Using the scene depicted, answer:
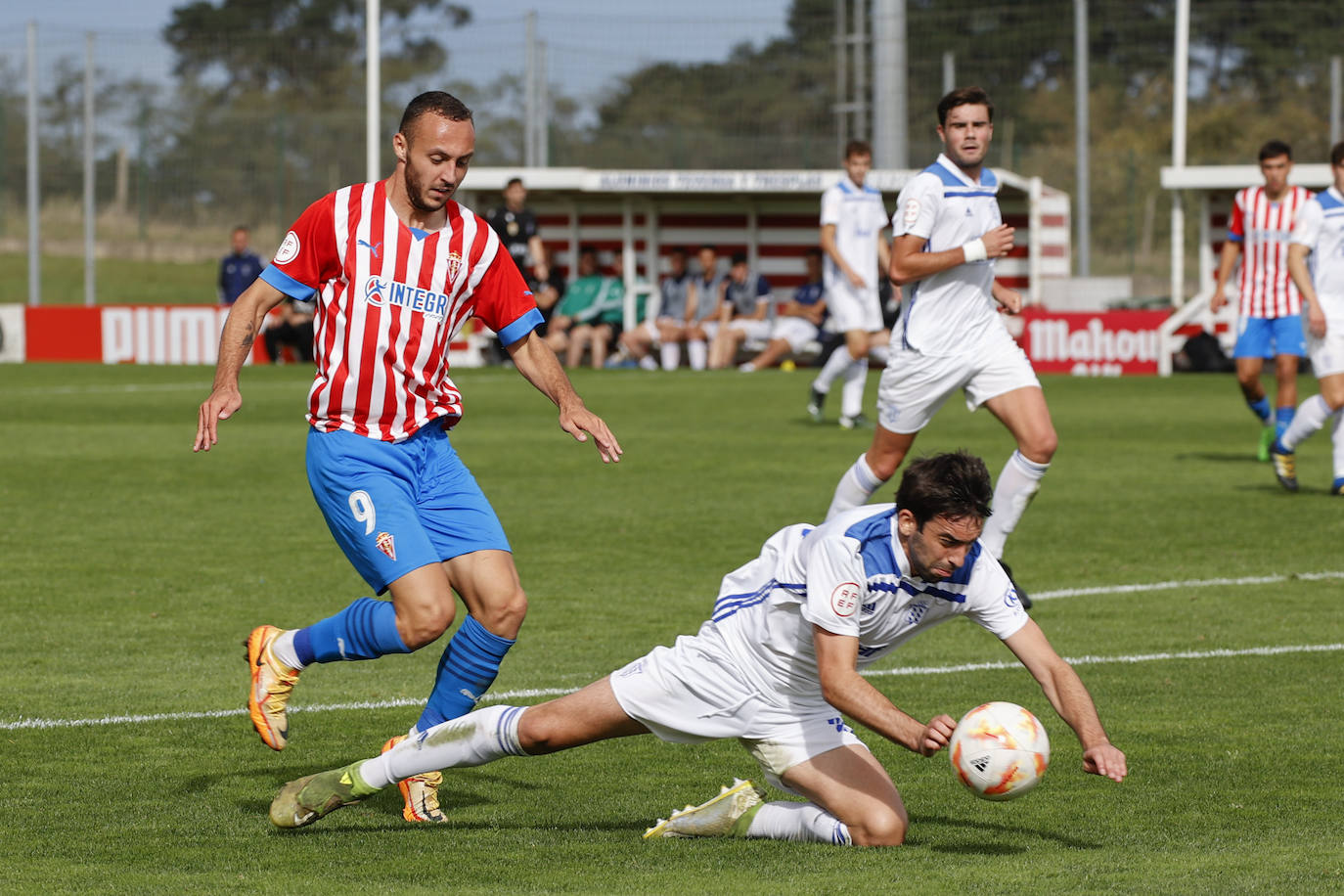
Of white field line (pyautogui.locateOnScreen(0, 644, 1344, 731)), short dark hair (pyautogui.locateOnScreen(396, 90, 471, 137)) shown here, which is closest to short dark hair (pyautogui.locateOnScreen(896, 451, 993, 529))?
short dark hair (pyautogui.locateOnScreen(396, 90, 471, 137))

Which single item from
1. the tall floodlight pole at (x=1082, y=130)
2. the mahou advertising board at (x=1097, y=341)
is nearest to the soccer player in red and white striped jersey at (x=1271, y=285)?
the mahou advertising board at (x=1097, y=341)

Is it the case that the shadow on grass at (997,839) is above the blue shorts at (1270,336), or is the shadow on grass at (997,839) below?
below

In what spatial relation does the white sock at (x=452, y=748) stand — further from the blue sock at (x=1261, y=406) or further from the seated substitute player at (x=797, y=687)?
the blue sock at (x=1261, y=406)

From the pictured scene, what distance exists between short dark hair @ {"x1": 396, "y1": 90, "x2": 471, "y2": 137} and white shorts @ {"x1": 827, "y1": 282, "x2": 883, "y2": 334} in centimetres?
1067

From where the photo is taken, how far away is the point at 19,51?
3052 centimetres

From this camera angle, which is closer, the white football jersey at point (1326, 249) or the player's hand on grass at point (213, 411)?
the player's hand on grass at point (213, 411)

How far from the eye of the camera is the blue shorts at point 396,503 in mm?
5160

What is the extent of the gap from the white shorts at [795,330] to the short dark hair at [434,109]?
20561mm

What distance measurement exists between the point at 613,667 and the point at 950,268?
257cm

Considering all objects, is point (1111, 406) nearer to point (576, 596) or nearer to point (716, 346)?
point (716, 346)

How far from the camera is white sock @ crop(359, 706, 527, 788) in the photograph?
4805mm

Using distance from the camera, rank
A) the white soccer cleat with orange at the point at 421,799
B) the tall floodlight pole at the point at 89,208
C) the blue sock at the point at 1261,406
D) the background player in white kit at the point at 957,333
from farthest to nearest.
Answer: the tall floodlight pole at the point at 89,208 < the blue sock at the point at 1261,406 < the background player in white kit at the point at 957,333 < the white soccer cleat with orange at the point at 421,799

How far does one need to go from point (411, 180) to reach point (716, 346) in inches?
823

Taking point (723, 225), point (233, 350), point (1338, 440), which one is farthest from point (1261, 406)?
point (723, 225)
